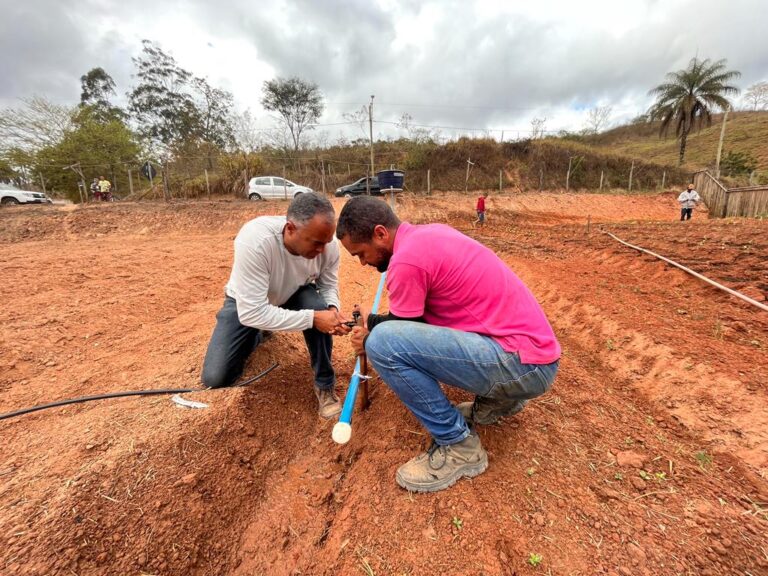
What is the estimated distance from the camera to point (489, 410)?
1913 mm

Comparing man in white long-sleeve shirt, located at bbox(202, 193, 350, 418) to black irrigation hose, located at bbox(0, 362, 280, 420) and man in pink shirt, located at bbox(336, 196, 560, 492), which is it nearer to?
black irrigation hose, located at bbox(0, 362, 280, 420)

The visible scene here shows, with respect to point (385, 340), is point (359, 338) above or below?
below

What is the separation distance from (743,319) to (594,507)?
9.96ft

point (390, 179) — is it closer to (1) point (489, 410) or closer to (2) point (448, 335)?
(1) point (489, 410)

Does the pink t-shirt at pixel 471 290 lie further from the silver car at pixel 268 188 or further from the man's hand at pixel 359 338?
the silver car at pixel 268 188

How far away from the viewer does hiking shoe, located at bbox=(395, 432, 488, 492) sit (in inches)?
66.7

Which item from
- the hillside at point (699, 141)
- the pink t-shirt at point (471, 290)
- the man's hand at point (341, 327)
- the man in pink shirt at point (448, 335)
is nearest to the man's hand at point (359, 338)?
the man's hand at point (341, 327)

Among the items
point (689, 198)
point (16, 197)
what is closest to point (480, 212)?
point (689, 198)

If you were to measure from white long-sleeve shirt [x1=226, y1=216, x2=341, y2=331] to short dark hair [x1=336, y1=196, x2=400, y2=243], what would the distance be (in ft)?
2.22

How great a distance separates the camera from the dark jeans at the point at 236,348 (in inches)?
95.2

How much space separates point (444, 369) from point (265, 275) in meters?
1.32

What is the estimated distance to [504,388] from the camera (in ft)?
5.31

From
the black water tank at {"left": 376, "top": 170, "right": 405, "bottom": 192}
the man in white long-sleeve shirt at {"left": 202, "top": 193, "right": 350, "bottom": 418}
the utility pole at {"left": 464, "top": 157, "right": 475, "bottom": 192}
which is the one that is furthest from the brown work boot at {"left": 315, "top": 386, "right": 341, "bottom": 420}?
the utility pole at {"left": 464, "top": 157, "right": 475, "bottom": 192}

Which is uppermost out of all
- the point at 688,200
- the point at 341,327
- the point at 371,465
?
the point at 688,200
